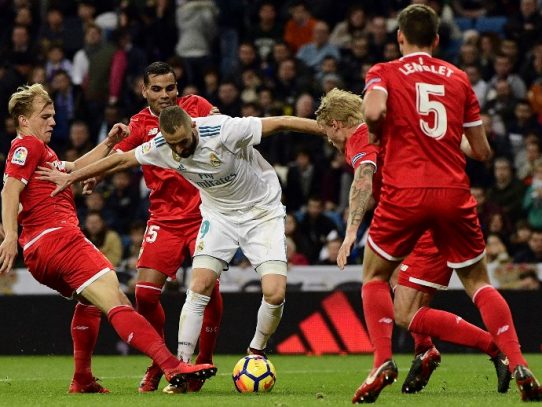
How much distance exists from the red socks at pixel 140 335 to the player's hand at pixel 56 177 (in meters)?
0.94

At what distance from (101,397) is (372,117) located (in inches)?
111

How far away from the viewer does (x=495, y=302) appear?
7.86m

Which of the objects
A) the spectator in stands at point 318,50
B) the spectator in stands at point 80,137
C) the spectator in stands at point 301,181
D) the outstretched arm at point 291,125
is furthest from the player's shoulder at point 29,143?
the spectator in stands at point 318,50

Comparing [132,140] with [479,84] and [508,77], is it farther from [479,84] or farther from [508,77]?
[508,77]

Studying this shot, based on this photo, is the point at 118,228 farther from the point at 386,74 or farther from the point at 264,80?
the point at 386,74

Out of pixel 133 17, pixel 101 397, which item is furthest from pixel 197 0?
pixel 101 397

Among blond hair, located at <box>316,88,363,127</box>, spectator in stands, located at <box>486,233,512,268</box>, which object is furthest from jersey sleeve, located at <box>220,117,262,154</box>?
spectator in stands, located at <box>486,233,512,268</box>

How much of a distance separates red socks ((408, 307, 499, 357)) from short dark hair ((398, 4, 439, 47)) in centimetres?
225

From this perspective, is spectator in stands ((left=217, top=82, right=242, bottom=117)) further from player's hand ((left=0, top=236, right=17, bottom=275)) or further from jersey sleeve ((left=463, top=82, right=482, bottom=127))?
jersey sleeve ((left=463, top=82, right=482, bottom=127))

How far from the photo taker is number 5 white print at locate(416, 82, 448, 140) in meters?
7.61

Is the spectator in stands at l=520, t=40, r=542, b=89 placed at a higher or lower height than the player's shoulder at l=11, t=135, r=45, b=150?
lower

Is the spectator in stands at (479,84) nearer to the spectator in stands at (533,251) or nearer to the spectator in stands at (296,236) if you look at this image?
the spectator in stands at (533,251)

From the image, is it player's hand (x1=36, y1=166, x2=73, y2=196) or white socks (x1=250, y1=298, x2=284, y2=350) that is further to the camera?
white socks (x1=250, y1=298, x2=284, y2=350)

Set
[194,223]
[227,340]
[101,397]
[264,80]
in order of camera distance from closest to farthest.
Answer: [101,397], [194,223], [227,340], [264,80]
